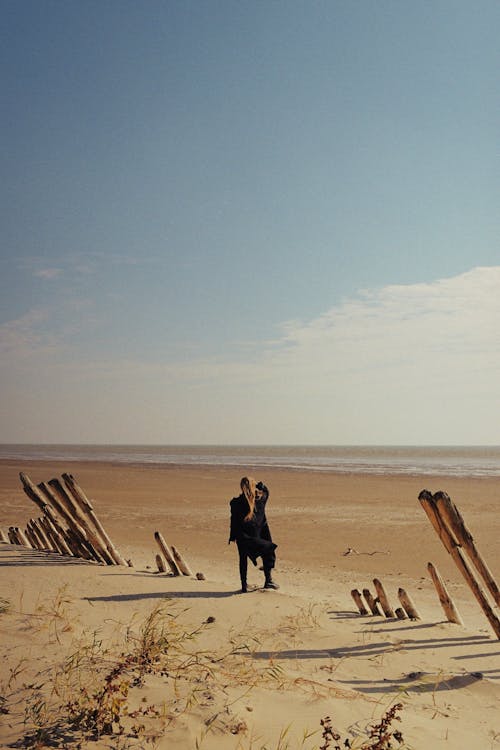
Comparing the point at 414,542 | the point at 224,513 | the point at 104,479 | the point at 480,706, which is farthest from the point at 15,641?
the point at 104,479

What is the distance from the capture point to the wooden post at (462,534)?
5645 mm

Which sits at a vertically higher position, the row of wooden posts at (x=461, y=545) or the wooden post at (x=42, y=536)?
the row of wooden posts at (x=461, y=545)

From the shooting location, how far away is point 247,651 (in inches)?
221

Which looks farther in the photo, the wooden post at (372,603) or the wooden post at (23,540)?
the wooden post at (23,540)

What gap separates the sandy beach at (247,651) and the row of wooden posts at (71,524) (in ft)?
1.13

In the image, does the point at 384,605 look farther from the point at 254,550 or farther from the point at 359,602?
the point at 254,550

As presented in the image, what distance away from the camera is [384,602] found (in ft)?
22.8

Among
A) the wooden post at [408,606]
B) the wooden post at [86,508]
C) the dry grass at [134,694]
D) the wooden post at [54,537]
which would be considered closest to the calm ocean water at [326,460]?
the wooden post at [54,537]

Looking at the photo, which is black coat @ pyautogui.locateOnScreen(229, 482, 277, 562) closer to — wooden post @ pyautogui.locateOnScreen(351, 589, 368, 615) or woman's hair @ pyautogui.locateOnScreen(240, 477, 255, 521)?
woman's hair @ pyautogui.locateOnScreen(240, 477, 255, 521)

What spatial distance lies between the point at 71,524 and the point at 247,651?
15.8 ft

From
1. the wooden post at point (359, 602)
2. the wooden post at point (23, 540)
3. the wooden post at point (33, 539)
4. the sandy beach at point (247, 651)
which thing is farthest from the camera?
the wooden post at point (23, 540)

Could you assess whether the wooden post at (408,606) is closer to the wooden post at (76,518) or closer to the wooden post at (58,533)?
the wooden post at (76,518)

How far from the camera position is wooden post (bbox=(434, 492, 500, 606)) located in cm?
564

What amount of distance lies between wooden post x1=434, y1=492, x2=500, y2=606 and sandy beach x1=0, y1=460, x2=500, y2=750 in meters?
0.76
